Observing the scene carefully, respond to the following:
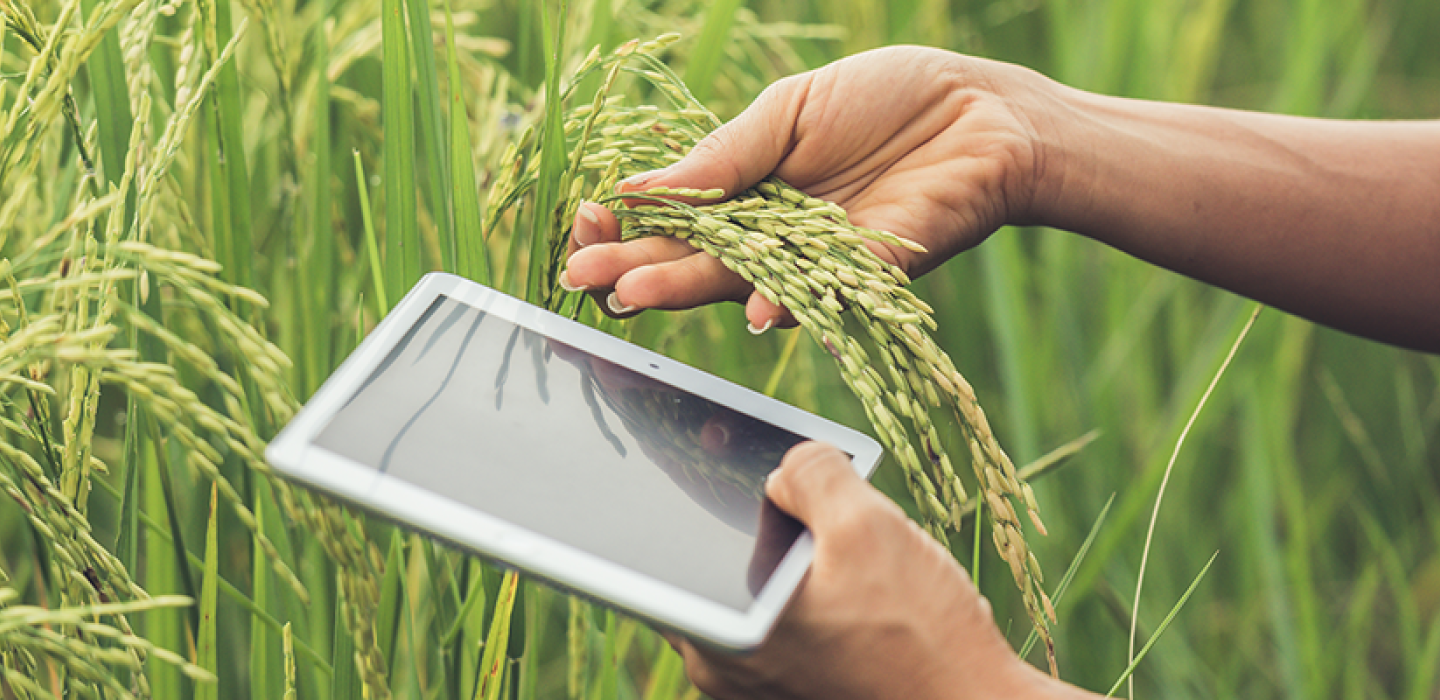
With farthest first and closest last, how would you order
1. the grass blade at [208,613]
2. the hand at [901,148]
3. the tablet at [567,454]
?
1. the hand at [901,148]
2. the grass blade at [208,613]
3. the tablet at [567,454]

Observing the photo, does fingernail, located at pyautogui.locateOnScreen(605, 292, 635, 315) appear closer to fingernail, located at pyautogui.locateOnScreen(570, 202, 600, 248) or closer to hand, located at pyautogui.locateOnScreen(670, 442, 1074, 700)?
fingernail, located at pyautogui.locateOnScreen(570, 202, 600, 248)

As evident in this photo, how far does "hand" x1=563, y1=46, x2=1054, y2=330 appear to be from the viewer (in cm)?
116

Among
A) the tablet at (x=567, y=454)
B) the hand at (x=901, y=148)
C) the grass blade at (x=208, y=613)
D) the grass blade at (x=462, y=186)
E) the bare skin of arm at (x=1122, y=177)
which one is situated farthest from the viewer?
the bare skin of arm at (x=1122, y=177)

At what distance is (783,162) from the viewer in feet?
4.23

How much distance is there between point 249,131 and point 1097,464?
1719 millimetres

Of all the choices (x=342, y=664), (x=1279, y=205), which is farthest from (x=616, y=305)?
(x=1279, y=205)

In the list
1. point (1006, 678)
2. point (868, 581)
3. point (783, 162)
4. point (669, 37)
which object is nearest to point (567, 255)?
point (669, 37)

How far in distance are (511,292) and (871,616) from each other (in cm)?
71

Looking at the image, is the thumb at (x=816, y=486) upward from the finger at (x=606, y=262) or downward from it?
downward

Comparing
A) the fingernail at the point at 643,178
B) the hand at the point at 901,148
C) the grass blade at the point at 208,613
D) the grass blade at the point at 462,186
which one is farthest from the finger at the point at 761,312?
the grass blade at the point at 208,613

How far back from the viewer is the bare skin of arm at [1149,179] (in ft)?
4.29

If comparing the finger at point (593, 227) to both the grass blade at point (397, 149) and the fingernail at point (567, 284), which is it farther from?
the grass blade at point (397, 149)

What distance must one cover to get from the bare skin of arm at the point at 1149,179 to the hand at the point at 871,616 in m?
0.51

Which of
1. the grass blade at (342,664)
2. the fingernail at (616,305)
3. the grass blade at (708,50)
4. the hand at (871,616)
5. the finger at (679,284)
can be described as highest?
the grass blade at (708,50)
